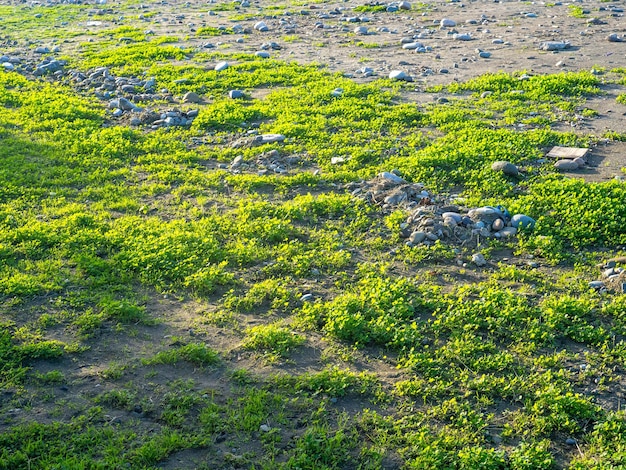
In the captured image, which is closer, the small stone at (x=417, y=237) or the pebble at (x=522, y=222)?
the small stone at (x=417, y=237)

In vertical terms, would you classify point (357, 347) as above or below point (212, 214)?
below

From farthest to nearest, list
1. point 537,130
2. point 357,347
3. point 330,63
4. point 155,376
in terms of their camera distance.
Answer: point 330,63 < point 537,130 < point 357,347 < point 155,376

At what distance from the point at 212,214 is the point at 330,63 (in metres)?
7.06

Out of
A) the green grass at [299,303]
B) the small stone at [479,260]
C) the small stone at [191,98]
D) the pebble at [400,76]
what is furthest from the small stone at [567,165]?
the small stone at [191,98]

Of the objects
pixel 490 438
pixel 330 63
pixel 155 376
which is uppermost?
pixel 330 63

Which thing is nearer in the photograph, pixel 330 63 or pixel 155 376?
pixel 155 376

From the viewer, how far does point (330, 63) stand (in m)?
13.7

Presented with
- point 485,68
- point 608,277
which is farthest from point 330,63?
point 608,277

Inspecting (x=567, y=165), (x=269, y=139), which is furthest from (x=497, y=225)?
(x=269, y=139)

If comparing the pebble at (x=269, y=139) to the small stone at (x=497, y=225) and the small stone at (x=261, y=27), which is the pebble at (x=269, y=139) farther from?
the small stone at (x=261, y=27)

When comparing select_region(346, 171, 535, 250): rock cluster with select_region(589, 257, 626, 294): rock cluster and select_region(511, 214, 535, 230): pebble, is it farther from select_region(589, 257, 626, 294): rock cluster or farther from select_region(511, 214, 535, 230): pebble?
select_region(589, 257, 626, 294): rock cluster

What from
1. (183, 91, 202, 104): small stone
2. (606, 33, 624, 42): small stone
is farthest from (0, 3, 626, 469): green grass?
(606, 33, 624, 42): small stone

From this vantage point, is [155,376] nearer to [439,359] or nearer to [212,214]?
[439,359]

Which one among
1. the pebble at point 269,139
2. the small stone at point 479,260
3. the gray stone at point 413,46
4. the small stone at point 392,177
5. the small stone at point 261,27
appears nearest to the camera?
the small stone at point 479,260
